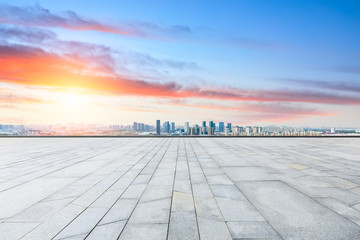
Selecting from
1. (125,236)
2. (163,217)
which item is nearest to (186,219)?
(163,217)

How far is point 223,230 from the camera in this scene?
2.95m

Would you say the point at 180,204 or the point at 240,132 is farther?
the point at 240,132

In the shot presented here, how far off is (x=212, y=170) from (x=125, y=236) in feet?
14.9

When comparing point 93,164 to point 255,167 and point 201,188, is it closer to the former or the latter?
point 201,188

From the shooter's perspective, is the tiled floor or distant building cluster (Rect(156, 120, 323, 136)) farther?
distant building cluster (Rect(156, 120, 323, 136))

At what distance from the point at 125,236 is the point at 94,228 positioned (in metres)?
0.63

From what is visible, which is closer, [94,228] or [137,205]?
[94,228]

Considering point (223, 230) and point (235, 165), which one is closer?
point (223, 230)

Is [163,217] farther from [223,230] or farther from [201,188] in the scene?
[201,188]

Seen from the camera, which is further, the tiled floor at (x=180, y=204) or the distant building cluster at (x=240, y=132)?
the distant building cluster at (x=240, y=132)

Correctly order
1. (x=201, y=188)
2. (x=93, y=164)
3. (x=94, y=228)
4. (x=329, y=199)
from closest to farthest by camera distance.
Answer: (x=94, y=228), (x=329, y=199), (x=201, y=188), (x=93, y=164)

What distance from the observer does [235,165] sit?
25.2ft

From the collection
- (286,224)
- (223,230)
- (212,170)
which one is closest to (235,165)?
(212,170)

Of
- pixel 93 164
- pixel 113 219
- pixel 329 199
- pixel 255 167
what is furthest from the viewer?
pixel 93 164
